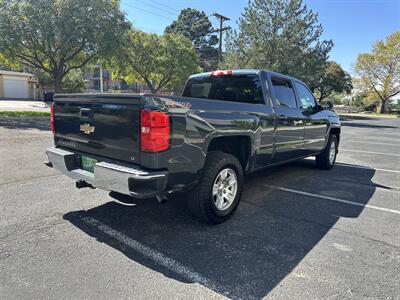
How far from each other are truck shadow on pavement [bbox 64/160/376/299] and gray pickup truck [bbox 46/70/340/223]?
0.39m

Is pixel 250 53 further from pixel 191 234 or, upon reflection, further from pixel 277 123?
pixel 191 234

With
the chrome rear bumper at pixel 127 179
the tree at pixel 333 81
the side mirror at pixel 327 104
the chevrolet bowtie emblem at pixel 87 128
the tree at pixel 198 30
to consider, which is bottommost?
the chrome rear bumper at pixel 127 179

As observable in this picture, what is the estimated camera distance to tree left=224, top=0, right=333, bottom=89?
81.0 feet

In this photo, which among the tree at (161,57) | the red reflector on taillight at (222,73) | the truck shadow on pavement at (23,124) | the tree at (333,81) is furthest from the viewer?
the tree at (333,81)

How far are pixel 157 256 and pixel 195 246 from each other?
0.44m

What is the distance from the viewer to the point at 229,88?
5020 mm

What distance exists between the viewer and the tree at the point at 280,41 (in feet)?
81.0

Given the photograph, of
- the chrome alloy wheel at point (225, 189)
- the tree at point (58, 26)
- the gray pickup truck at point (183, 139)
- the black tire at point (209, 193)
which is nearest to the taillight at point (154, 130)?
the gray pickup truck at point (183, 139)

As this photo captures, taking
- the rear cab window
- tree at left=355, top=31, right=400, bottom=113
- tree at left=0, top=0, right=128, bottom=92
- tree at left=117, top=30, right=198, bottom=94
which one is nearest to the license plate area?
the rear cab window

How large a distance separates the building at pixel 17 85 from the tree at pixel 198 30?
2848 cm

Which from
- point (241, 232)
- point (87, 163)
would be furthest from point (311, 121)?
point (87, 163)

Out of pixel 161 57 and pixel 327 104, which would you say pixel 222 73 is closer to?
pixel 327 104

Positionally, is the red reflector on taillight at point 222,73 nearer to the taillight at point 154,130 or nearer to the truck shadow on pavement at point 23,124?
the taillight at point 154,130

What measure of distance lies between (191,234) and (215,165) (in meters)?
0.86
